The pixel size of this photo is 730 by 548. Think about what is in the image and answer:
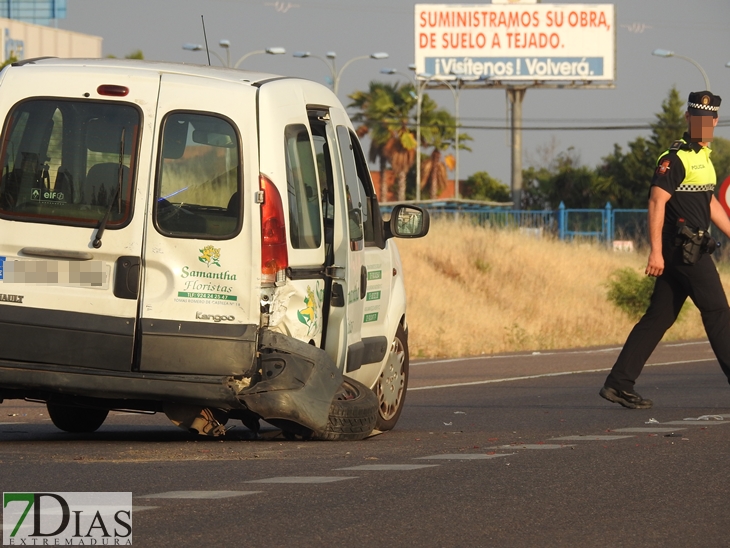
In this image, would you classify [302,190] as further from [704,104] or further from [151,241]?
[704,104]

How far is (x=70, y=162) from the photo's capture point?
25.2 feet

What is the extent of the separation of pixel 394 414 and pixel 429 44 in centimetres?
5961

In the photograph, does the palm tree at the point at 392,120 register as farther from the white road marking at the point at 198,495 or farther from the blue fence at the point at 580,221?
the white road marking at the point at 198,495

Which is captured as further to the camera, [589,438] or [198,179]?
[589,438]

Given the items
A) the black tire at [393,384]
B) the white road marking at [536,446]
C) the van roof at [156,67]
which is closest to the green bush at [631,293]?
the black tire at [393,384]

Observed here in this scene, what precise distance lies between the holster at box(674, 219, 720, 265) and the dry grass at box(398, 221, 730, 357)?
34.0ft

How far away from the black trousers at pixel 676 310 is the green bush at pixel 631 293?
1933cm

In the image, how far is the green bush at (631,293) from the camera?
29.5 metres

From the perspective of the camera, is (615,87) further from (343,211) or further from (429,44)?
(343,211)

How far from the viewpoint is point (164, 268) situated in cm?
765

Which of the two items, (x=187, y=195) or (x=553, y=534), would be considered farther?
(x=187, y=195)

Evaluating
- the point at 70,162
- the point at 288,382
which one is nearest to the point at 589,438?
the point at 288,382

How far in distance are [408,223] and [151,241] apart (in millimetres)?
2200

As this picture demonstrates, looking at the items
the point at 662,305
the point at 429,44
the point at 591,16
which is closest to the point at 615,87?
the point at 591,16
